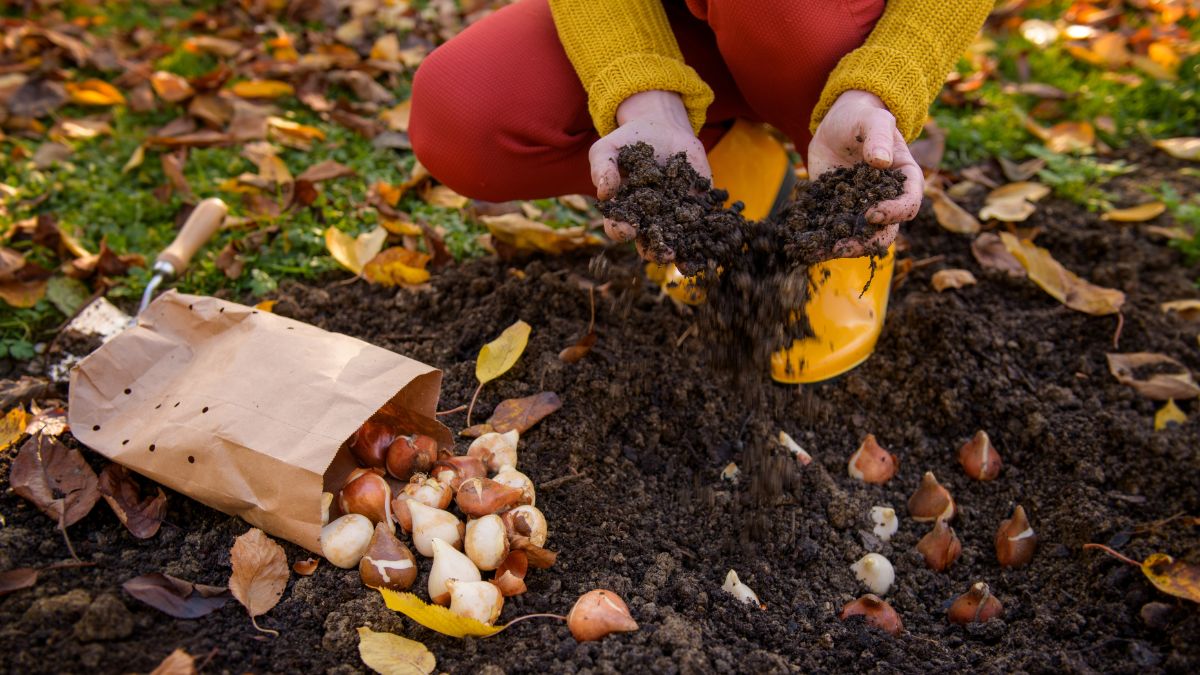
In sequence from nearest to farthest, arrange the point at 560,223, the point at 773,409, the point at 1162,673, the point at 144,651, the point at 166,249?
the point at 144,651, the point at 1162,673, the point at 773,409, the point at 166,249, the point at 560,223

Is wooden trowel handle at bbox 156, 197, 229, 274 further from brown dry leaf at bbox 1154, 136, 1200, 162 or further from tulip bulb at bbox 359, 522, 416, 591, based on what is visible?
brown dry leaf at bbox 1154, 136, 1200, 162

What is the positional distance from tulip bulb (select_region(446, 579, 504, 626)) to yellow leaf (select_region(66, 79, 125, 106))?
92.3 inches

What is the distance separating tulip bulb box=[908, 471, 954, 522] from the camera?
1.71m

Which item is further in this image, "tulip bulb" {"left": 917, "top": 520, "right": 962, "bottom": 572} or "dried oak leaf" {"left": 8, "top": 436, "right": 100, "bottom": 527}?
"tulip bulb" {"left": 917, "top": 520, "right": 962, "bottom": 572}

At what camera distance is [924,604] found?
1578 mm

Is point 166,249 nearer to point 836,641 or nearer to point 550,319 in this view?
point 550,319

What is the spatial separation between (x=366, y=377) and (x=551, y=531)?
16.6 inches

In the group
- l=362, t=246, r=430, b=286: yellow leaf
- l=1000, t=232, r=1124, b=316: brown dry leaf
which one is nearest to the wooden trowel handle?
l=362, t=246, r=430, b=286: yellow leaf

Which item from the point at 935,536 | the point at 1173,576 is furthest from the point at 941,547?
the point at 1173,576

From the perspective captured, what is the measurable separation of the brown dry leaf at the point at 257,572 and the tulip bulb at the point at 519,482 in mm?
381

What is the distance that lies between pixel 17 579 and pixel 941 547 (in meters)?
1.56

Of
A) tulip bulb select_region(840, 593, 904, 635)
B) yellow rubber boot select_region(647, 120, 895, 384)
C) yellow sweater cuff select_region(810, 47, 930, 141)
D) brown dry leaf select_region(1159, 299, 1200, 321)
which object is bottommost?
brown dry leaf select_region(1159, 299, 1200, 321)

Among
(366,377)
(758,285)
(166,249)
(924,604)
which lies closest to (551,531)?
(366,377)

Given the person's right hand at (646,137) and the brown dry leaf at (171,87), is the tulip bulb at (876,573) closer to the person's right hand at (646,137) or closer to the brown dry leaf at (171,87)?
the person's right hand at (646,137)
